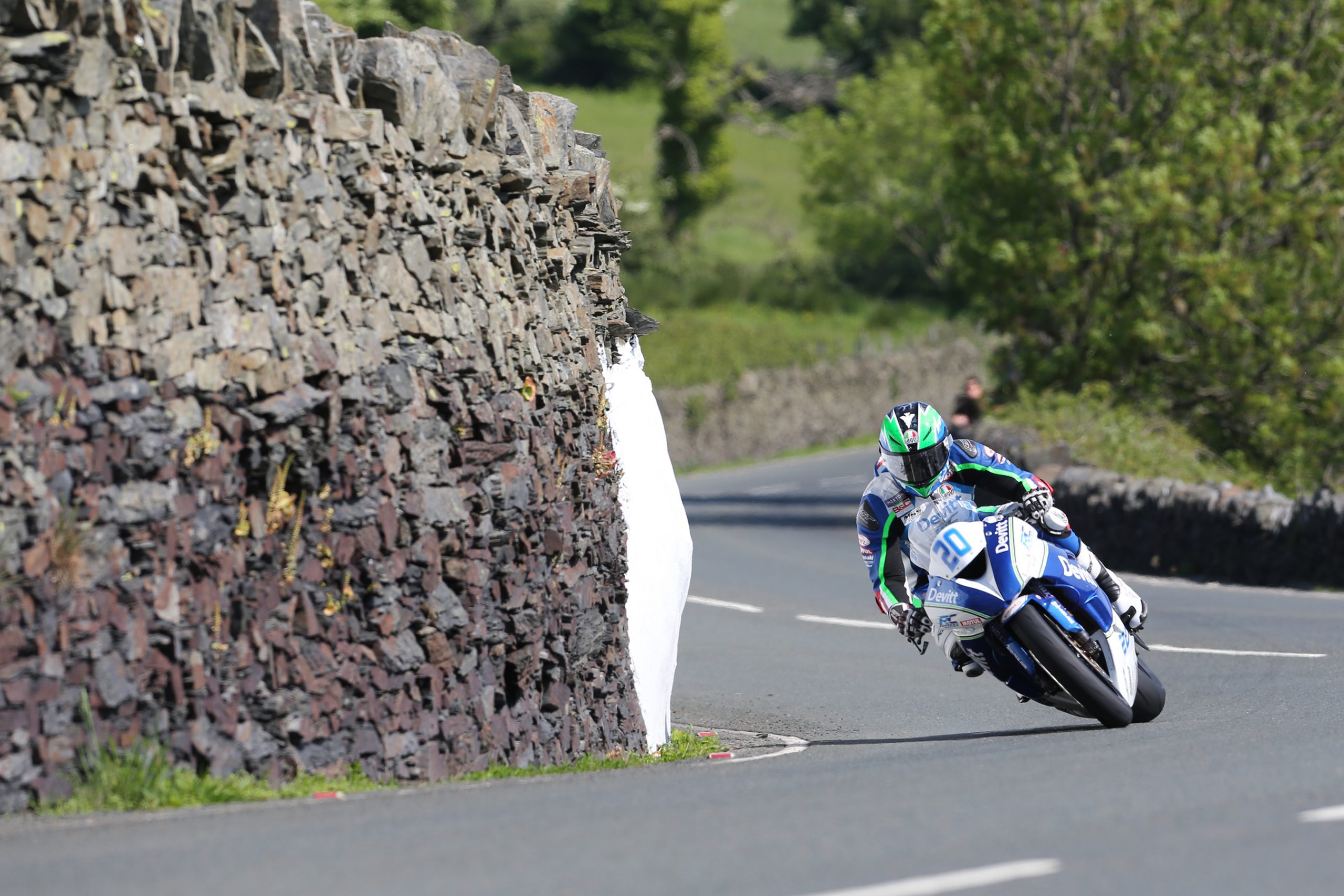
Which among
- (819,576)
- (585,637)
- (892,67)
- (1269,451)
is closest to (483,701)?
(585,637)

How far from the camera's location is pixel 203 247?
700cm

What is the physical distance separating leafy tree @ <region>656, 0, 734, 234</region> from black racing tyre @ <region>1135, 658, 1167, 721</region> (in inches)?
2240

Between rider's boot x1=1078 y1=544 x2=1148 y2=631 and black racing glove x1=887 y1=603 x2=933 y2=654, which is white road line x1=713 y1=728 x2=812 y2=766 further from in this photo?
rider's boot x1=1078 y1=544 x2=1148 y2=631

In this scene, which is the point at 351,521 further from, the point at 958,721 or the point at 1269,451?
the point at 1269,451

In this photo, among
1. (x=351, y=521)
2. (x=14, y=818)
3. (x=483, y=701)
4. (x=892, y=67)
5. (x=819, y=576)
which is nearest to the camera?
(x=14, y=818)

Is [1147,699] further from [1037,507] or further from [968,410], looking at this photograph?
[968,410]

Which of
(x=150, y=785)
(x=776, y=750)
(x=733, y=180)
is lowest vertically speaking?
(x=776, y=750)

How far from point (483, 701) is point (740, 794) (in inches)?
76.6

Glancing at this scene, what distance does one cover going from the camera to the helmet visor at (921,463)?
9.70 meters

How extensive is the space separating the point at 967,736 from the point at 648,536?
92.1 inches

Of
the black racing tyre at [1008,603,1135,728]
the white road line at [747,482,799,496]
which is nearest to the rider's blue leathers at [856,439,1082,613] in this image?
the black racing tyre at [1008,603,1135,728]

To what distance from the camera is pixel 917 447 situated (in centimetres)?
966

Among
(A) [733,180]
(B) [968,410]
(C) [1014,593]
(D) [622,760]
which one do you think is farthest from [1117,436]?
(A) [733,180]

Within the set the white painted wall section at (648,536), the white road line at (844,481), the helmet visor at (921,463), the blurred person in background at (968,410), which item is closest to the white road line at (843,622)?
the white painted wall section at (648,536)
